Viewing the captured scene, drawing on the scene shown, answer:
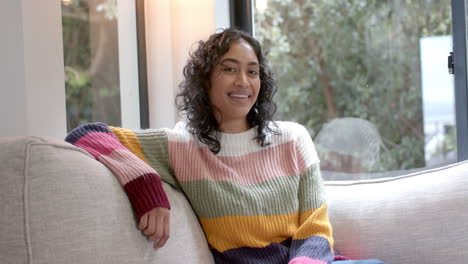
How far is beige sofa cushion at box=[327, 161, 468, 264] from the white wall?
37.1 inches

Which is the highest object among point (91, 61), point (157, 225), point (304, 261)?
point (91, 61)

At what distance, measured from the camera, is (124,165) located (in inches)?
49.9

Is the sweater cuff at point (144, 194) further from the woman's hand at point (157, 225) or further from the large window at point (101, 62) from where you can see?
the large window at point (101, 62)

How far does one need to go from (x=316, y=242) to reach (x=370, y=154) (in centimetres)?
92

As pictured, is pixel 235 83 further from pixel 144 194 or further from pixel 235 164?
pixel 144 194

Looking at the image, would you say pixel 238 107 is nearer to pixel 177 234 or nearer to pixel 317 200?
pixel 317 200

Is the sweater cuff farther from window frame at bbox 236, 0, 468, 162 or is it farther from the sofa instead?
window frame at bbox 236, 0, 468, 162

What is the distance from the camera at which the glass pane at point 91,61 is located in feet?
6.03

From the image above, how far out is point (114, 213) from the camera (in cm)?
114

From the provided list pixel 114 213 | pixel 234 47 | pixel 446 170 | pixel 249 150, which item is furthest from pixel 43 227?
pixel 446 170

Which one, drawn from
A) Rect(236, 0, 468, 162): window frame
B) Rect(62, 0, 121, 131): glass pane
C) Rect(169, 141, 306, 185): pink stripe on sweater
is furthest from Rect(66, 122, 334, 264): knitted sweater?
Rect(236, 0, 468, 162): window frame

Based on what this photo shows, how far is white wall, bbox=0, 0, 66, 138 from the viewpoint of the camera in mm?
1405

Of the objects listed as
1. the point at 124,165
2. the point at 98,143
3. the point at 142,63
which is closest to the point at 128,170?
the point at 124,165

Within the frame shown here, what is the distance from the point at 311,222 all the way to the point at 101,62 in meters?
1.05
